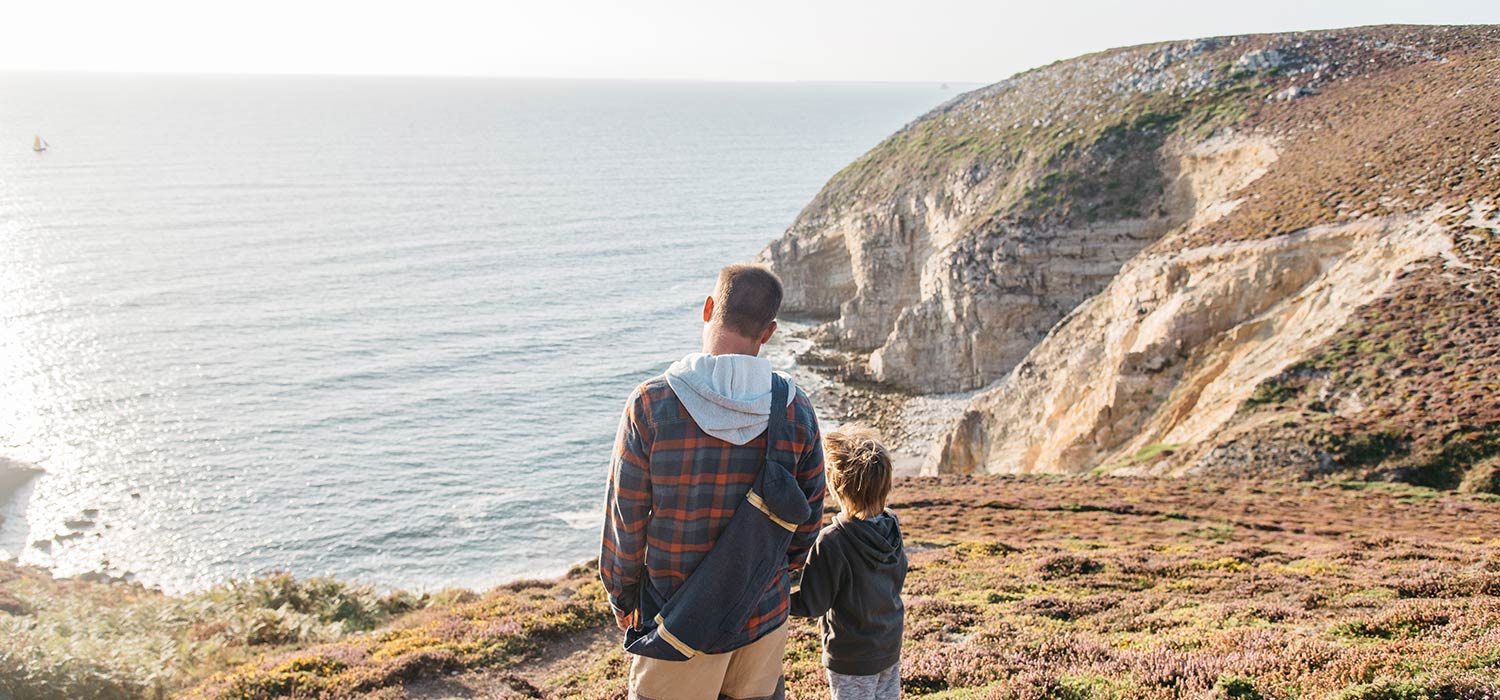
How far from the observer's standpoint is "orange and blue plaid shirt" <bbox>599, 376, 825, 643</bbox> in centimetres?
484

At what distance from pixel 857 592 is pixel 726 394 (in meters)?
1.85

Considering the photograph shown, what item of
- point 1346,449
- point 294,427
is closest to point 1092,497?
point 1346,449

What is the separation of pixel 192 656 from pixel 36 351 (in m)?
54.8

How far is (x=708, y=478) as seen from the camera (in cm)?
486

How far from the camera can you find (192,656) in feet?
49.5

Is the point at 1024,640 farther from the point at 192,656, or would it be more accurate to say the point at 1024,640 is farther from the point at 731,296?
the point at 192,656

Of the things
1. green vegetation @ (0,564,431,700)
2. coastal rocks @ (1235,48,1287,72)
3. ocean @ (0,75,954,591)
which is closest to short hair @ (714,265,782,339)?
green vegetation @ (0,564,431,700)

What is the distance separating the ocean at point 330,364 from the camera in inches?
1512

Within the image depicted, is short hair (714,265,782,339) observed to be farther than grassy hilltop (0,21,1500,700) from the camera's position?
No

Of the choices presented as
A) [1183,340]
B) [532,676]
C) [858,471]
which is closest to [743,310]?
[858,471]

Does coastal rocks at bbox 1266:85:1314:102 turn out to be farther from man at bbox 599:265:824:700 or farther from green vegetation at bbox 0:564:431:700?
man at bbox 599:265:824:700

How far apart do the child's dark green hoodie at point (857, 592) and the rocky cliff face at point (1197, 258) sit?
21209 mm

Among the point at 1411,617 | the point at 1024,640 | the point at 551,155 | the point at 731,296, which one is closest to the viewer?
the point at 731,296

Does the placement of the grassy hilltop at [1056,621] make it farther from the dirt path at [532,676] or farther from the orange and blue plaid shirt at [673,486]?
the orange and blue plaid shirt at [673,486]
